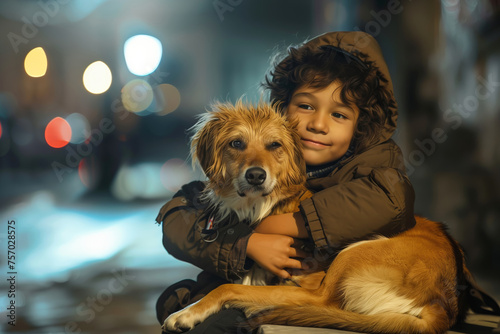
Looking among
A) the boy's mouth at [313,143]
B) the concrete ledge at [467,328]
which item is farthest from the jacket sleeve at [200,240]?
the boy's mouth at [313,143]

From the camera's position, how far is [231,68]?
2232 millimetres

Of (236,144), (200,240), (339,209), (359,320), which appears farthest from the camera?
(236,144)

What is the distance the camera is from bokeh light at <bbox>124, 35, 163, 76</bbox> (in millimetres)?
2354

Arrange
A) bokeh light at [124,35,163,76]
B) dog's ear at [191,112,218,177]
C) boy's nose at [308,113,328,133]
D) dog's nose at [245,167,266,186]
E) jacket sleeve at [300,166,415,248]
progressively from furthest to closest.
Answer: bokeh light at [124,35,163,76] → dog's ear at [191,112,218,177] → boy's nose at [308,113,328,133] → dog's nose at [245,167,266,186] → jacket sleeve at [300,166,415,248]

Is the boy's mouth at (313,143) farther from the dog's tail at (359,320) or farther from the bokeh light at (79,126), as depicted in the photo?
the bokeh light at (79,126)

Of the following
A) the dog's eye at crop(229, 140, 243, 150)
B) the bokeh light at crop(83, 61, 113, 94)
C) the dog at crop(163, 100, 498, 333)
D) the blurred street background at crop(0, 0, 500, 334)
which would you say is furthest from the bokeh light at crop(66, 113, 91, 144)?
the dog's eye at crop(229, 140, 243, 150)

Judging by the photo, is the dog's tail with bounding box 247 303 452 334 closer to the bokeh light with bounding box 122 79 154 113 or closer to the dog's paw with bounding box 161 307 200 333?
the dog's paw with bounding box 161 307 200 333

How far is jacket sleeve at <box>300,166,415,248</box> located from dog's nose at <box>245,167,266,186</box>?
0.20m

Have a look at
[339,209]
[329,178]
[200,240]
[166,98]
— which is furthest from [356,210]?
[166,98]

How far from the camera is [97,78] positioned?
8.10ft

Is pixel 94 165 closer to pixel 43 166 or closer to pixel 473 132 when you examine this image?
pixel 43 166

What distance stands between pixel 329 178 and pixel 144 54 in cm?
145

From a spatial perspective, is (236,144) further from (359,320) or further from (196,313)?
(359,320)

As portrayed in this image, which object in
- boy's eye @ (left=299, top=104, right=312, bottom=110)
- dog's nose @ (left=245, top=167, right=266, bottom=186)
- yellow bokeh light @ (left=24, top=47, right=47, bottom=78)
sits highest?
yellow bokeh light @ (left=24, top=47, right=47, bottom=78)
